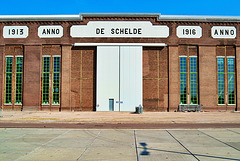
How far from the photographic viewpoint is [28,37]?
33.4 meters

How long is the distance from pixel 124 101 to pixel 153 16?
13030 millimetres

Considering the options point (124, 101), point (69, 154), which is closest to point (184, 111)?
point (124, 101)

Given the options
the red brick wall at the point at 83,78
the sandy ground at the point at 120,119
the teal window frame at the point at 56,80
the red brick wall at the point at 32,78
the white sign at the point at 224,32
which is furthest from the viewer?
the white sign at the point at 224,32

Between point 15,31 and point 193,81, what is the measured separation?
27109 millimetres

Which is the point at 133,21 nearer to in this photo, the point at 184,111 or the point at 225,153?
the point at 184,111

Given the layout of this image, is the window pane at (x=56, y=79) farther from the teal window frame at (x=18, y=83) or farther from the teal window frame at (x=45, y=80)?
the teal window frame at (x=18, y=83)

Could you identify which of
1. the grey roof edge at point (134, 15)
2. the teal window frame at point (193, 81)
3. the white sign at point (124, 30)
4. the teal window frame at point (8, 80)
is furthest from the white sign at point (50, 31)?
the teal window frame at point (193, 81)

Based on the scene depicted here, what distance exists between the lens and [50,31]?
33406 millimetres

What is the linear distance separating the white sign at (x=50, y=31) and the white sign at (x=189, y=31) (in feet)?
56.7

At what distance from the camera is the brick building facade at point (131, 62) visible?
107 ft

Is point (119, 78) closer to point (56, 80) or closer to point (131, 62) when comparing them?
point (131, 62)

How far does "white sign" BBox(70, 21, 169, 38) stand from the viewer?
33125mm

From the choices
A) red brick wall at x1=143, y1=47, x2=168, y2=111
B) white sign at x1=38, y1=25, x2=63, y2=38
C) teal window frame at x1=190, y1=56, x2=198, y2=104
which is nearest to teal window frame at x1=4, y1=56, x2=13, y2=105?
white sign at x1=38, y1=25, x2=63, y2=38

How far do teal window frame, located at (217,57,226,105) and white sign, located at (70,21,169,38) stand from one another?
347 inches
